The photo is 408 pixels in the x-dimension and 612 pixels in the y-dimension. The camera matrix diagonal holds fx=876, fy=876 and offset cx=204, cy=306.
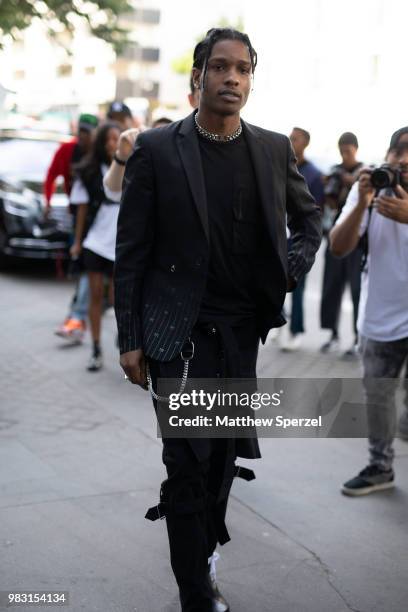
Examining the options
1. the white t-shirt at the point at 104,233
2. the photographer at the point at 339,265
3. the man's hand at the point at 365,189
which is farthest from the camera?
the photographer at the point at 339,265

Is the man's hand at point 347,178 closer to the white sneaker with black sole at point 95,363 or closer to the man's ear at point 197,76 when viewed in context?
the white sneaker with black sole at point 95,363

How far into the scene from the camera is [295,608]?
3.28 meters

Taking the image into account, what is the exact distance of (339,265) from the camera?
25.4 feet

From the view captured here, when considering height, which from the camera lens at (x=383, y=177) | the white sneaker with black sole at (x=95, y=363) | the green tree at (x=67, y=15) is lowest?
the white sneaker with black sole at (x=95, y=363)

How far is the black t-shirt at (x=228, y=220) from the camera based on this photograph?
119 inches

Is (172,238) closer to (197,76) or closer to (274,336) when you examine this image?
(197,76)

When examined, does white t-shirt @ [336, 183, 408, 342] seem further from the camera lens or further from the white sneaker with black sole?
the white sneaker with black sole

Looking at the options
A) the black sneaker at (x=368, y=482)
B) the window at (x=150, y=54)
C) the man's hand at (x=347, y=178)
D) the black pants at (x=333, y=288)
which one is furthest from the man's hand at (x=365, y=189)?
the window at (x=150, y=54)

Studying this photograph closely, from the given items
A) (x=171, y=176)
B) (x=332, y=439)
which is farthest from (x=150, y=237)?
(x=332, y=439)

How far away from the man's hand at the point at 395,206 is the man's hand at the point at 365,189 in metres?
0.09

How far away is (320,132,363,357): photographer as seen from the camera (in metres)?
7.21

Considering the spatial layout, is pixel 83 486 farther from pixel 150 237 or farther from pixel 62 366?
pixel 62 366

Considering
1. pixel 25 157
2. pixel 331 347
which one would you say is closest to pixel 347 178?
pixel 331 347

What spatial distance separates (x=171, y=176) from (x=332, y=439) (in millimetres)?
2895
